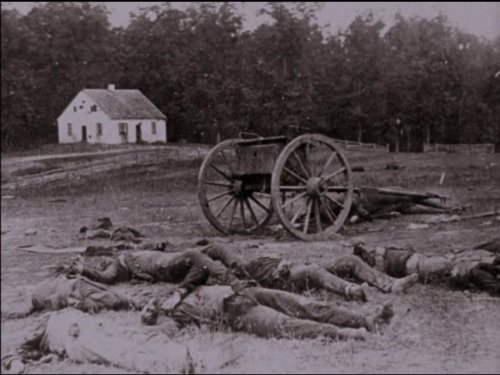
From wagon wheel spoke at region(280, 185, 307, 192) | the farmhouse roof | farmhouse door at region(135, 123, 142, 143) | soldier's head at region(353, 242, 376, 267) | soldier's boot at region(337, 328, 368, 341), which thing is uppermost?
the farmhouse roof

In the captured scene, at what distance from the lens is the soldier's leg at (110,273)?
3889 millimetres

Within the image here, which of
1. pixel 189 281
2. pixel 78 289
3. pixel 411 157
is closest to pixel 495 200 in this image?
pixel 411 157

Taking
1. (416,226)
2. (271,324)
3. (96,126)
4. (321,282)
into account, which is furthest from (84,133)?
(416,226)

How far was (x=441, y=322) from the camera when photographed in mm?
3750

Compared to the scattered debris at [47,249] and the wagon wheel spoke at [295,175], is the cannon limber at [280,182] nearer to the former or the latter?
the wagon wheel spoke at [295,175]

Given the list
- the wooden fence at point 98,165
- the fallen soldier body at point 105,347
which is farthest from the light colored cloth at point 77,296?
the wooden fence at point 98,165

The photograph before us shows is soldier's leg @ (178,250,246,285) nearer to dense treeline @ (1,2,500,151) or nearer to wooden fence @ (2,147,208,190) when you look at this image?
wooden fence @ (2,147,208,190)

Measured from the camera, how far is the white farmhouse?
352 centimetres

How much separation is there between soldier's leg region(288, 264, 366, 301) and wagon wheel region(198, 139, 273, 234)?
Result: 1574 mm

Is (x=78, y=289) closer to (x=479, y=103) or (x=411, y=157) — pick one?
(x=479, y=103)

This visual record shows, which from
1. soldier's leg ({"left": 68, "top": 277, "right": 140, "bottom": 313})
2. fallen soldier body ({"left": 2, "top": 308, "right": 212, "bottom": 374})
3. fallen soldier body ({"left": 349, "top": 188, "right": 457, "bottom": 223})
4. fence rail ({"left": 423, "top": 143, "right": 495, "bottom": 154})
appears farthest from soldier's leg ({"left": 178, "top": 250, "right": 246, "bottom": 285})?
fence rail ({"left": 423, "top": 143, "right": 495, "bottom": 154})

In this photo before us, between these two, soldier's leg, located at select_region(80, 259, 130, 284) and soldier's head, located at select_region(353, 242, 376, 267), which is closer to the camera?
soldier's leg, located at select_region(80, 259, 130, 284)

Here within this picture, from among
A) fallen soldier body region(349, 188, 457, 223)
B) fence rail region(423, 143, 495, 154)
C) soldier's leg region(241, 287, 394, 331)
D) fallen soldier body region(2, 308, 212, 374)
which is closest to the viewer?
fallen soldier body region(2, 308, 212, 374)

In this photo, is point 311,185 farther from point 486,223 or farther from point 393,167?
point 393,167
